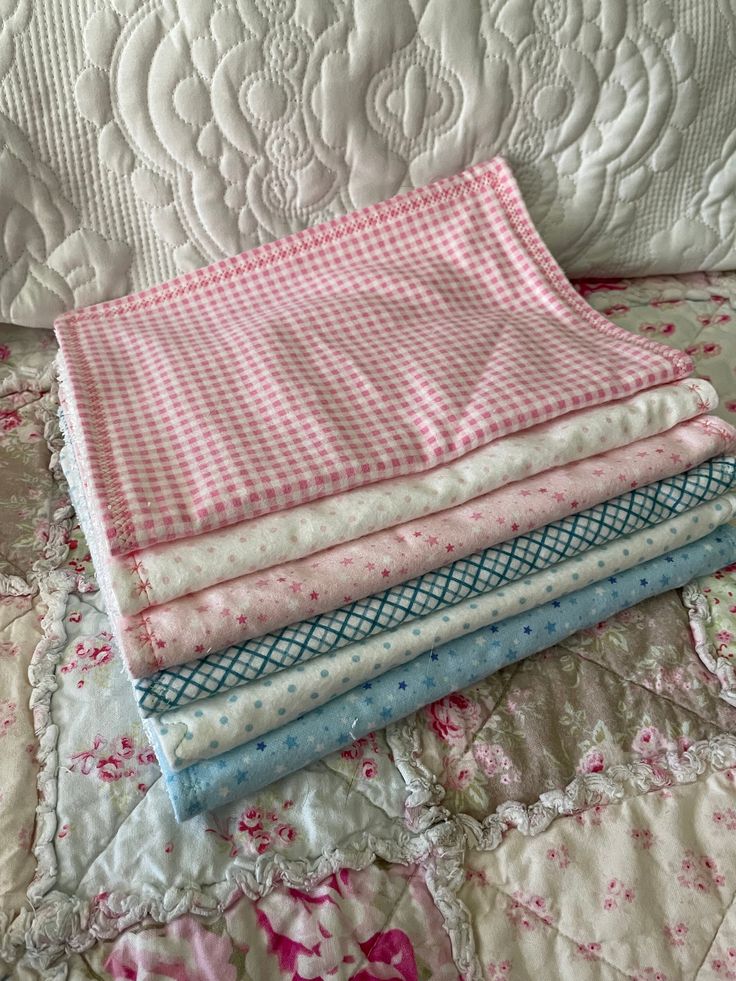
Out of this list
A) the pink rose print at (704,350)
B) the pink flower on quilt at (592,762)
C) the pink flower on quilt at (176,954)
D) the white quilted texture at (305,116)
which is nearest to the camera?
the pink flower on quilt at (176,954)

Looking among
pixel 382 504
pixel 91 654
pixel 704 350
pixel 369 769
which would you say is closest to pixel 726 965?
pixel 369 769

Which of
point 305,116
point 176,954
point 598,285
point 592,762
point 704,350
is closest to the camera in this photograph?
point 176,954

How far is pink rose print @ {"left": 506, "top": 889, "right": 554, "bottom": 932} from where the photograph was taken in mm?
490

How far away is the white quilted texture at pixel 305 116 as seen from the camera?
71 centimetres

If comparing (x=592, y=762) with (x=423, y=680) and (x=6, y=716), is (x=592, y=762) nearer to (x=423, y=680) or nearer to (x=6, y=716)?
(x=423, y=680)

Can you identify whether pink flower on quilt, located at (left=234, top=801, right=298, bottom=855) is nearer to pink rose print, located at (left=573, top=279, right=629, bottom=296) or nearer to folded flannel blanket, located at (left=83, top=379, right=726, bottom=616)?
folded flannel blanket, located at (left=83, top=379, right=726, bottom=616)

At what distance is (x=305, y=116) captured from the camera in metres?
0.76

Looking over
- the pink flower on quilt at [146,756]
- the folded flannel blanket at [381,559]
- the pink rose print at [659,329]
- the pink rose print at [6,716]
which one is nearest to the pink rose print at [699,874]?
the folded flannel blanket at [381,559]

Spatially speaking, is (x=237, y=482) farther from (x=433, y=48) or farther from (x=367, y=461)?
(x=433, y=48)

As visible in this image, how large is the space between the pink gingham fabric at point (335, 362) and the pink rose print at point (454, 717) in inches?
6.9

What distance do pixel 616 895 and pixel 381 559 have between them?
0.26m

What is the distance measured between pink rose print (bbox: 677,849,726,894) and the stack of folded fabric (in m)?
0.17

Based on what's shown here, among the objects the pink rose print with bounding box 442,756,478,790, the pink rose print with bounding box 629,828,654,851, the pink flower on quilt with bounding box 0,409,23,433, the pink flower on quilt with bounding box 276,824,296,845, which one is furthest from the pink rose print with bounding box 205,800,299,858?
the pink flower on quilt with bounding box 0,409,23,433

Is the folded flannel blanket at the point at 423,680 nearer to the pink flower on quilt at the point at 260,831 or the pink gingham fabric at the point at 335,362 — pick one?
the pink flower on quilt at the point at 260,831
